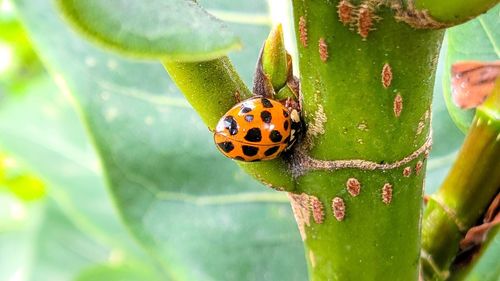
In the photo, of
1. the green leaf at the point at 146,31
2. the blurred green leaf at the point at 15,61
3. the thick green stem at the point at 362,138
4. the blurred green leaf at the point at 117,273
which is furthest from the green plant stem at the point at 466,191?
the blurred green leaf at the point at 15,61

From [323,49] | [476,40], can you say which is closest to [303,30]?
[323,49]

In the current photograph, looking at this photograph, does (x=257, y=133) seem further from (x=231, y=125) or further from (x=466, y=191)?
(x=466, y=191)

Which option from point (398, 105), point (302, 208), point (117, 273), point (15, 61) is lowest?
point (15, 61)

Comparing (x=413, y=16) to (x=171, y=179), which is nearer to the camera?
(x=413, y=16)

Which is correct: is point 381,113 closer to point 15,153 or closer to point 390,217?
point 390,217

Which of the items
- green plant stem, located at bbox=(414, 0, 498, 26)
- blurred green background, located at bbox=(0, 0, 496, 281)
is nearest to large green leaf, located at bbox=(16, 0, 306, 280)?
blurred green background, located at bbox=(0, 0, 496, 281)

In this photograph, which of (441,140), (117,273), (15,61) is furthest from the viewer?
(15,61)
